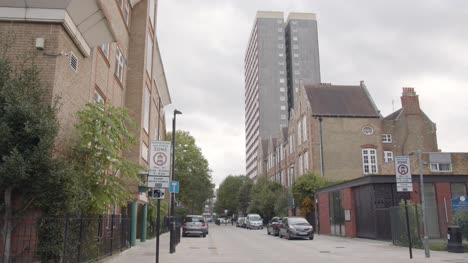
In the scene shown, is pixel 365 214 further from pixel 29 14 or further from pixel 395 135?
pixel 29 14

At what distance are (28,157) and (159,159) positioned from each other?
344 cm

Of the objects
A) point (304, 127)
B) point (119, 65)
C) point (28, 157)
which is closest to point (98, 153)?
point (28, 157)

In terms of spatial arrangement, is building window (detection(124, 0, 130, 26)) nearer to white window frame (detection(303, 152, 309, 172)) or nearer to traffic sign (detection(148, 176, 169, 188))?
traffic sign (detection(148, 176, 169, 188))

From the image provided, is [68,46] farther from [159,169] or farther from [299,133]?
[299,133]

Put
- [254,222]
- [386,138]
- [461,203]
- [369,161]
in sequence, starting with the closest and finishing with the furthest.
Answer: [461,203]
[369,161]
[386,138]
[254,222]

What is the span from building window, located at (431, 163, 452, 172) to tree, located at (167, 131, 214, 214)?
34616mm

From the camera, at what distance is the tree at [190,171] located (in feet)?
195

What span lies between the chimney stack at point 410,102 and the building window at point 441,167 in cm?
1295

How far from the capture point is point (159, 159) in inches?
Result: 457

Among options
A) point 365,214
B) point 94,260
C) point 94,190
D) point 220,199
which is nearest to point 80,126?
point 94,190

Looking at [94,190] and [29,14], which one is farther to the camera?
[94,190]

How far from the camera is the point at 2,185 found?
30.5 feet

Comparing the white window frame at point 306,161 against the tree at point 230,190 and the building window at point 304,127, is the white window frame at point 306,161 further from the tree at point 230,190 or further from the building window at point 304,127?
the tree at point 230,190

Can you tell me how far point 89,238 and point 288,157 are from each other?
49.3 meters
